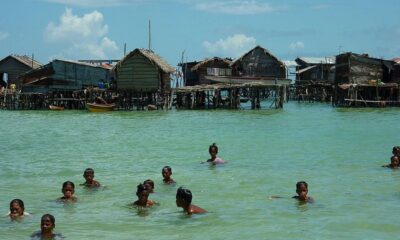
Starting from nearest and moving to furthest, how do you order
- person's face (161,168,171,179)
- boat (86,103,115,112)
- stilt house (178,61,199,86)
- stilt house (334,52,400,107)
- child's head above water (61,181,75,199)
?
1. child's head above water (61,181,75,199)
2. person's face (161,168,171,179)
3. boat (86,103,115,112)
4. stilt house (334,52,400,107)
5. stilt house (178,61,199,86)

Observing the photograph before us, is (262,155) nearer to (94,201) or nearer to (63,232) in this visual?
(94,201)

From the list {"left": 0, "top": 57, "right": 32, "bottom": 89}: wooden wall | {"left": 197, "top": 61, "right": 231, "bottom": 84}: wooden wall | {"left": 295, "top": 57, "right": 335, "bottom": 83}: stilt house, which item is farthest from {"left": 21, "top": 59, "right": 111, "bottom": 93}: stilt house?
{"left": 295, "top": 57, "right": 335, "bottom": 83}: stilt house

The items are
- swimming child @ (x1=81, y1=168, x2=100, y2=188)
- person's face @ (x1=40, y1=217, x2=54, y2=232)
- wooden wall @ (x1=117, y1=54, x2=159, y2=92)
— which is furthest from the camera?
wooden wall @ (x1=117, y1=54, x2=159, y2=92)

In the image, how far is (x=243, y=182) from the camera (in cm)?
1466

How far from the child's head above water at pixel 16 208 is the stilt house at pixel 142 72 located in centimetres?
3467

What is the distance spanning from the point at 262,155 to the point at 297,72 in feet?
164

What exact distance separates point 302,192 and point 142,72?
3516cm

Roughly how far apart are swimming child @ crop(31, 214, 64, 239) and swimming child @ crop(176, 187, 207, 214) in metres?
1.98

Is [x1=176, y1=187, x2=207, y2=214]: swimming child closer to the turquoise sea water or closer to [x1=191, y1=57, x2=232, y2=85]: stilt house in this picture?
the turquoise sea water

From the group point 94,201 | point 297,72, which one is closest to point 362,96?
point 297,72

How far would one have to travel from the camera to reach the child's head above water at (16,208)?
10445mm

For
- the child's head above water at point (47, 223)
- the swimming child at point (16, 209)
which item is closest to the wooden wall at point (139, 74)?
the swimming child at point (16, 209)

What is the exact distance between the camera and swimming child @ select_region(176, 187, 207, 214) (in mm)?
10336

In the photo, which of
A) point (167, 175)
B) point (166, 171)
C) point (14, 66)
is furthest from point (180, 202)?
point (14, 66)
